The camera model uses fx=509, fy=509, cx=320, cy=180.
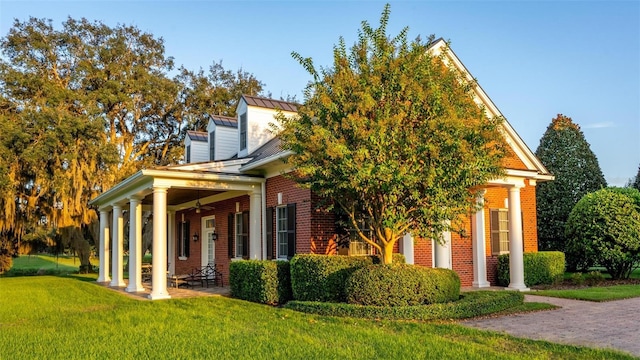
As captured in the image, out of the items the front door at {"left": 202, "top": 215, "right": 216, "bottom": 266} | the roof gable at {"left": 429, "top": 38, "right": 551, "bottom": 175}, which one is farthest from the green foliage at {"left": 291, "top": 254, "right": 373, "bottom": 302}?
the front door at {"left": 202, "top": 215, "right": 216, "bottom": 266}

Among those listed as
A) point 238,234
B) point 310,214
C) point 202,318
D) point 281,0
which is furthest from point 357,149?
point 238,234

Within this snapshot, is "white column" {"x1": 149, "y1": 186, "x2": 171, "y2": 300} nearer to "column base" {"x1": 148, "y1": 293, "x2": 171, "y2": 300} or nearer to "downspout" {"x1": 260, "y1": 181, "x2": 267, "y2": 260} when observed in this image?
"column base" {"x1": 148, "y1": 293, "x2": 171, "y2": 300}

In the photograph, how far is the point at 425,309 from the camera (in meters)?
8.89

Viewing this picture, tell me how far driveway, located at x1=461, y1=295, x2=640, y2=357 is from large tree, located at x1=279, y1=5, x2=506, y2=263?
2.29 metres

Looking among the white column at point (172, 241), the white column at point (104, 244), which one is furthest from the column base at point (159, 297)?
the white column at point (172, 241)

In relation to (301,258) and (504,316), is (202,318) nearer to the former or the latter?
(301,258)

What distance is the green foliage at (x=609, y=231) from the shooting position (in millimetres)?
15383

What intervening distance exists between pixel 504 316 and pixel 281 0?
8650 millimetres

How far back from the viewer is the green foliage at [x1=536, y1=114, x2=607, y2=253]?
20.4m

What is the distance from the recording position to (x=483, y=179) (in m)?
9.93

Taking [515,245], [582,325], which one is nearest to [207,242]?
[515,245]

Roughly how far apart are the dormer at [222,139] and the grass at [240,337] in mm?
8467

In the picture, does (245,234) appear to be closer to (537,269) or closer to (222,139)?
(222,139)

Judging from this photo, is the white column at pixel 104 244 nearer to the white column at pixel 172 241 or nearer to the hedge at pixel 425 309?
the white column at pixel 172 241
